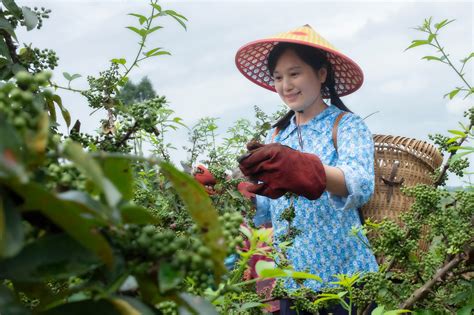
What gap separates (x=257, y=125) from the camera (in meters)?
3.16

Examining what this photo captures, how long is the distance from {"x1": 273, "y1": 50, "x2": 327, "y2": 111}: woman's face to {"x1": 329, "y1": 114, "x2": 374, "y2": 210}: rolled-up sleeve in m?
0.20

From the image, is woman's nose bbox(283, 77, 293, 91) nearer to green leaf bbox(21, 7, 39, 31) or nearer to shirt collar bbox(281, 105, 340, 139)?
shirt collar bbox(281, 105, 340, 139)

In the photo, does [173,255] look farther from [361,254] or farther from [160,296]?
[361,254]

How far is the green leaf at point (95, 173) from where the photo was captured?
0.48 metres

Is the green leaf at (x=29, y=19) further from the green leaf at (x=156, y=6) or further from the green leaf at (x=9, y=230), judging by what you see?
the green leaf at (x=9, y=230)

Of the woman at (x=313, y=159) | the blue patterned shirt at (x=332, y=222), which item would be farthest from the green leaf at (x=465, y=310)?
the blue patterned shirt at (x=332, y=222)

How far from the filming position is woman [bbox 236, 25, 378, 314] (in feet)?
7.09

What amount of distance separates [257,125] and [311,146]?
1.96ft

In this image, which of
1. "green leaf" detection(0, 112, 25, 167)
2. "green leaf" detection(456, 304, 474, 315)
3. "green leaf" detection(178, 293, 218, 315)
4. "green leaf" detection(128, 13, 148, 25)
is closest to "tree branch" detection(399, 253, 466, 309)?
"green leaf" detection(456, 304, 474, 315)

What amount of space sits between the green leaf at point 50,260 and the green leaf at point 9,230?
5cm

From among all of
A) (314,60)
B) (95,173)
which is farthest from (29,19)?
(314,60)

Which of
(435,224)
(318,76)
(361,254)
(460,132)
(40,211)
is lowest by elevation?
(361,254)

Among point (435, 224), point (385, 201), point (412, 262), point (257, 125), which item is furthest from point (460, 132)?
point (257, 125)

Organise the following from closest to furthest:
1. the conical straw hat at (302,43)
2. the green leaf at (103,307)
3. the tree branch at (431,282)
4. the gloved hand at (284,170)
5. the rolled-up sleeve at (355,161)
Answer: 1. the green leaf at (103,307)
2. the tree branch at (431,282)
3. the gloved hand at (284,170)
4. the rolled-up sleeve at (355,161)
5. the conical straw hat at (302,43)
